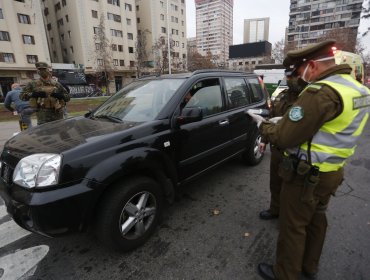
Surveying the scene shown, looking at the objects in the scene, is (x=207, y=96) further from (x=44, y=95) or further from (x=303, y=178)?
(x=44, y=95)

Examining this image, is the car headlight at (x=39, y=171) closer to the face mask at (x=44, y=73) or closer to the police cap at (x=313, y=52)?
the police cap at (x=313, y=52)

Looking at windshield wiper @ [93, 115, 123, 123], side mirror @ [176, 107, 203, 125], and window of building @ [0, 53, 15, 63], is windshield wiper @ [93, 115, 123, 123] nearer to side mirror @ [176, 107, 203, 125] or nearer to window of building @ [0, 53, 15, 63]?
side mirror @ [176, 107, 203, 125]

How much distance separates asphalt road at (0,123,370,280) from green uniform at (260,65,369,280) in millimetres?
382

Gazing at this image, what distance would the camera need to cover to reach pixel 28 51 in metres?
30.1

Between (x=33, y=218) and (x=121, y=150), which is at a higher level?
(x=121, y=150)

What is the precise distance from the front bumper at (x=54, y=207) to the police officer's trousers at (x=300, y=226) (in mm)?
1566

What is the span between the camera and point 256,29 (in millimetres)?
107688

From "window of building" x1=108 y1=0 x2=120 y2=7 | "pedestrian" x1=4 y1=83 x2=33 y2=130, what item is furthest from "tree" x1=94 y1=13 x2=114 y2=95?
"pedestrian" x1=4 y1=83 x2=33 y2=130

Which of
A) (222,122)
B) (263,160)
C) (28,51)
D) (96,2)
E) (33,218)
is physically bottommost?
(263,160)

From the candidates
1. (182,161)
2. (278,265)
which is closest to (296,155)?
(278,265)

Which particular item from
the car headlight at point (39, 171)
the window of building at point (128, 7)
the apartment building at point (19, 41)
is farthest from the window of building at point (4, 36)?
the car headlight at point (39, 171)

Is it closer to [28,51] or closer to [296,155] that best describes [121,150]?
[296,155]

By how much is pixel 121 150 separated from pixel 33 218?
33.6 inches

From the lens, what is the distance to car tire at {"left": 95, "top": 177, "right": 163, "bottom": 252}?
2.07m
